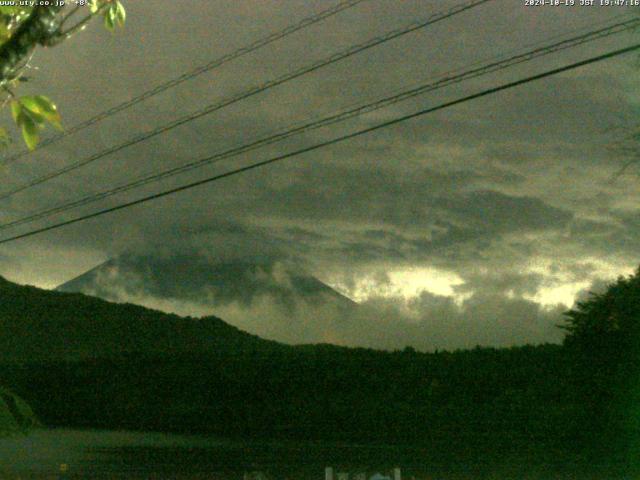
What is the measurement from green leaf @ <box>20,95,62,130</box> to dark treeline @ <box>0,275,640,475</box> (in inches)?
606

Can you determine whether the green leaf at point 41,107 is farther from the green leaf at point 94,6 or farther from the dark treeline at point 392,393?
the dark treeline at point 392,393

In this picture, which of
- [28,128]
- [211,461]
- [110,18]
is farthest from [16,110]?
[211,461]

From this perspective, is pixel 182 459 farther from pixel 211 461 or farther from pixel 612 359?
pixel 612 359

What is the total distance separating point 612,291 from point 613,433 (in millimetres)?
3398

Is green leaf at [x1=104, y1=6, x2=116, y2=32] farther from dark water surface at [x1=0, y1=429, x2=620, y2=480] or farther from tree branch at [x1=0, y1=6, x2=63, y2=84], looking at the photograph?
dark water surface at [x1=0, y1=429, x2=620, y2=480]

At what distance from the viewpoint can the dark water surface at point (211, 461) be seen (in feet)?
57.4

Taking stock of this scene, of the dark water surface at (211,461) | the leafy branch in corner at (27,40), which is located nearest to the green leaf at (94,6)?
the leafy branch in corner at (27,40)

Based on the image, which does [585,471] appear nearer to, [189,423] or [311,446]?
[311,446]

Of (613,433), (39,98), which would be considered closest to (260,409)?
(613,433)

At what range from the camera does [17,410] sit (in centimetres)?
716

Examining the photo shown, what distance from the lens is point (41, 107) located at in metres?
3.27

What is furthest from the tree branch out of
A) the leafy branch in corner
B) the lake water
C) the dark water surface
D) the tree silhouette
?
the tree silhouette

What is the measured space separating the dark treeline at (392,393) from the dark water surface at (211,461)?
A: 6.52 feet

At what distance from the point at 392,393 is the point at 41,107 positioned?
26.4m
